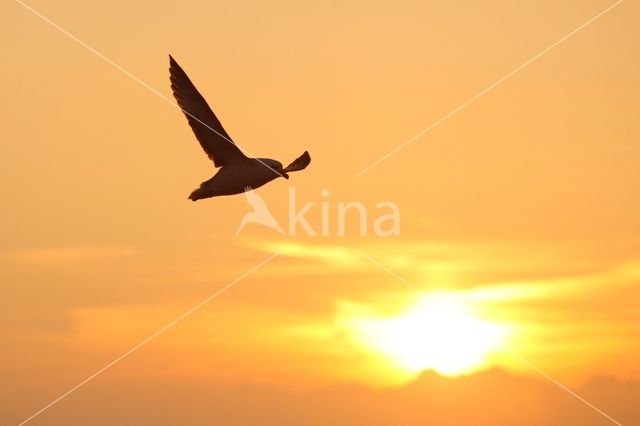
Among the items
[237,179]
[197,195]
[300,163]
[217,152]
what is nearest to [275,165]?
[237,179]

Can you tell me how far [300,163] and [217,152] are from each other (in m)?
2.47

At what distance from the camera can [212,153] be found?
39719 mm

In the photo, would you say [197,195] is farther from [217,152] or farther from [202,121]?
[202,121]

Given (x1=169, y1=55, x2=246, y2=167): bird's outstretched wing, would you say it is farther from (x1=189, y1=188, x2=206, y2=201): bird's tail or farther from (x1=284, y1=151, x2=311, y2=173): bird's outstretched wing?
(x1=284, y1=151, x2=311, y2=173): bird's outstretched wing

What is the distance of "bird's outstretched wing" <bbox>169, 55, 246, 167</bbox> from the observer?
38688 millimetres

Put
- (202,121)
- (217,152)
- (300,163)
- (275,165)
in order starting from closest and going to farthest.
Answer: (275,165) → (202,121) → (217,152) → (300,163)

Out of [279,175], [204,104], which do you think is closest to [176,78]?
[204,104]

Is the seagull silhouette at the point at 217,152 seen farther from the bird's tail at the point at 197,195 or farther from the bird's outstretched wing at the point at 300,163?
the bird's outstretched wing at the point at 300,163

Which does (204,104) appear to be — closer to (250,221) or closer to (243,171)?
(243,171)

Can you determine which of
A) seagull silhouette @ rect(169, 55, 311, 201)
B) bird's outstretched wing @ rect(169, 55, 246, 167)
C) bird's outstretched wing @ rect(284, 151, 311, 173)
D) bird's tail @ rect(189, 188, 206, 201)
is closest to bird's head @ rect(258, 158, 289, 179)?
seagull silhouette @ rect(169, 55, 311, 201)

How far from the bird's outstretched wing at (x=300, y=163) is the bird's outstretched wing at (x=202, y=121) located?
1606mm

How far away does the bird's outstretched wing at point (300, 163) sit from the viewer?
4025 cm

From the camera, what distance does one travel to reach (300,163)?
4047 cm

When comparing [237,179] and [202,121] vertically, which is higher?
[202,121]
